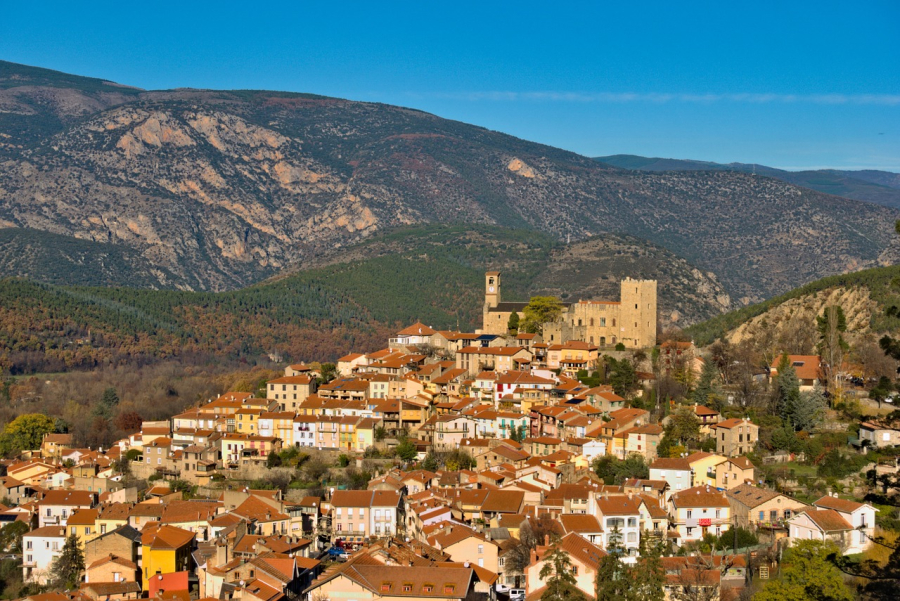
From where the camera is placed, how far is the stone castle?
2746 inches

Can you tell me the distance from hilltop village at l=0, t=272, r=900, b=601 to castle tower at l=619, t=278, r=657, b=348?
4.7 inches

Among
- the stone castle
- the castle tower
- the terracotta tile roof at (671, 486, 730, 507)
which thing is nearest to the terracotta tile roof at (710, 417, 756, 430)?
the terracotta tile roof at (671, 486, 730, 507)

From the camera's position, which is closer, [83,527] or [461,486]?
[83,527]

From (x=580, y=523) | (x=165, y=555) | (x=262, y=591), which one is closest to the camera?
(x=262, y=591)

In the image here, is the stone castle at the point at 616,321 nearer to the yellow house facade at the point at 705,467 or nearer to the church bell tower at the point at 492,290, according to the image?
the church bell tower at the point at 492,290

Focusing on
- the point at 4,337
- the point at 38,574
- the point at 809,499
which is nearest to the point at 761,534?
the point at 809,499

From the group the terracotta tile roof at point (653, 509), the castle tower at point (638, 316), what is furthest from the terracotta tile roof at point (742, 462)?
the castle tower at point (638, 316)

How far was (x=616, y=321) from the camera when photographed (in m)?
70.2

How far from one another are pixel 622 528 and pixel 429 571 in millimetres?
9089

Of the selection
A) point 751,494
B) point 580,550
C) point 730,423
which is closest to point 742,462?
point 751,494

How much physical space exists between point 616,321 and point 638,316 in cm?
134

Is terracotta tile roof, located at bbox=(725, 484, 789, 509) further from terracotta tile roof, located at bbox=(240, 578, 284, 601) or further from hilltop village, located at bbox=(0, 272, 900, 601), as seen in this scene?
terracotta tile roof, located at bbox=(240, 578, 284, 601)

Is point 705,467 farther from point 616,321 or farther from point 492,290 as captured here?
point 492,290

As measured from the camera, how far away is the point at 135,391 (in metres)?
99.6
